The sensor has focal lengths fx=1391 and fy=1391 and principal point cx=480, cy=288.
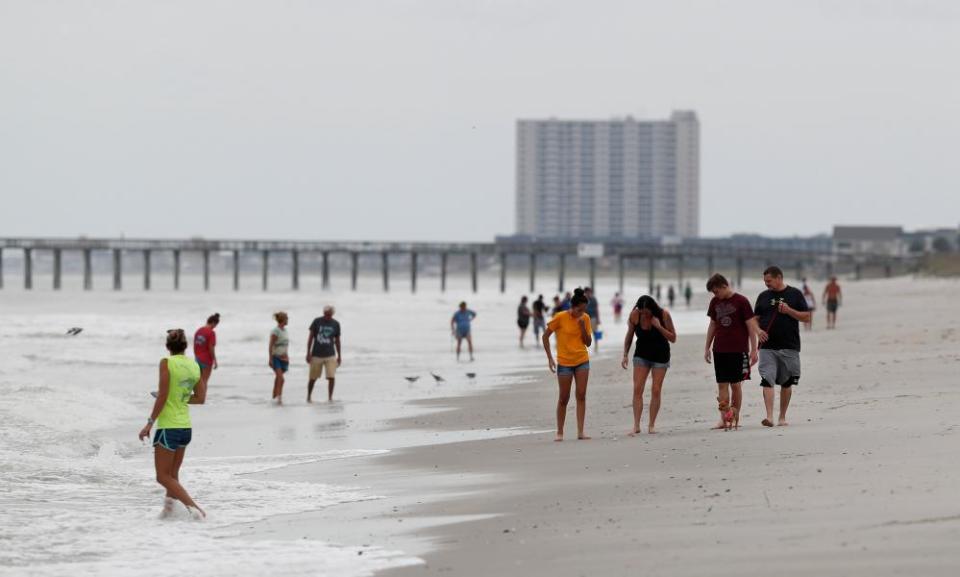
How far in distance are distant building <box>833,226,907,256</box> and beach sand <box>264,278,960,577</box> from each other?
517 ft

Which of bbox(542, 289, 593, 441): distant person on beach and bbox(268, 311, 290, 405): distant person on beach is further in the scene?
bbox(268, 311, 290, 405): distant person on beach

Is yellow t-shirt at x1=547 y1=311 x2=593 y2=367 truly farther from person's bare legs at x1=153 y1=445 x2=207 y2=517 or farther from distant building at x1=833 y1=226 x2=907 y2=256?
distant building at x1=833 y1=226 x2=907 y2=256

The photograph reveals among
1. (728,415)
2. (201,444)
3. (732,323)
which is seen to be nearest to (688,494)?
(728,415)

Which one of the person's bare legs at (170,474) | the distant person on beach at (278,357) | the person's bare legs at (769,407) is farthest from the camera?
the distant person on beach at (278,357)

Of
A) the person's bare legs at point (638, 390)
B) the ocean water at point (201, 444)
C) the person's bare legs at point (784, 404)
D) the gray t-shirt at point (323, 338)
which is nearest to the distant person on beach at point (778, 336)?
the person's bare legs at point (784, 404)

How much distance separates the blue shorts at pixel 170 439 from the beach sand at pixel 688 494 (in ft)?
2.65

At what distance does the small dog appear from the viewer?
34.8ft

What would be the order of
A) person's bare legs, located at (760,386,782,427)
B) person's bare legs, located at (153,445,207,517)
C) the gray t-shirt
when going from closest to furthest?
1. person's bare legs, located at (153,445,207,517)
2. person's bare legs, located at (760,386,782,427)
3. the gray t-shirt

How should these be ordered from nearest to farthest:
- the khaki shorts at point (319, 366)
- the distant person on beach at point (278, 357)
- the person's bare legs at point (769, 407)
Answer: the person's bare legs at point (769, 407) → the distant person on beach at point (278, 357) → the khaki shorts at point (319, 366)

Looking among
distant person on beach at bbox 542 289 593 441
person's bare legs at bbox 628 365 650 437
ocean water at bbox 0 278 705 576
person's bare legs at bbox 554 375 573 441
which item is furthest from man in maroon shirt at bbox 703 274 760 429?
ocean water at bbox 0 278 705 576

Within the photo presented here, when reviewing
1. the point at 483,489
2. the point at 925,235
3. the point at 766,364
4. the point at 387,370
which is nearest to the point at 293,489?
the point at 483,489

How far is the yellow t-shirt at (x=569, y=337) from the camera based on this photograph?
35.5 feet

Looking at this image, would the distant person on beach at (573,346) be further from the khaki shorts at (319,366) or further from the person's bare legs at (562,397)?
the khaki shorts at (319,366)

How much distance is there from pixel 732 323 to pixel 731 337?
0.12m
